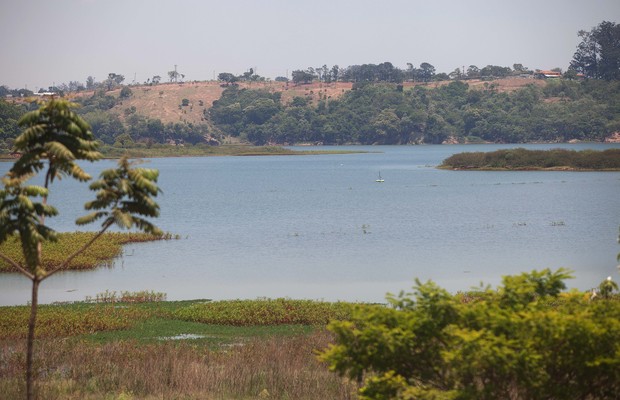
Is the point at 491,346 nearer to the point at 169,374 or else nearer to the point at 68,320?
the point at 169,374

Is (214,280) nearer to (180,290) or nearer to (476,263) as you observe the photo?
(180,290)

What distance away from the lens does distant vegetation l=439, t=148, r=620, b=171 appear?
132 metres

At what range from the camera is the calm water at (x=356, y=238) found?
148ft

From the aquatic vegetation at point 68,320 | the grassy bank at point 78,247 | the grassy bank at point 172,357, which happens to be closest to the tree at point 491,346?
the grassy bank at point 172,357

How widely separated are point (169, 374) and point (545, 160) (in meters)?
122

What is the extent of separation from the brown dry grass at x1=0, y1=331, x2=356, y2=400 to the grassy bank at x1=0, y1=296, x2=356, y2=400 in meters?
0.02

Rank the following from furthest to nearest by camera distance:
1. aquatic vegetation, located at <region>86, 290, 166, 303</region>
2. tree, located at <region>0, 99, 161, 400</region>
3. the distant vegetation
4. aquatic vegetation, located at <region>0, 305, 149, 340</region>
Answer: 1. the distant vegetation
2. aquatic vegetation, located at <region>86, 290, 166, 303</region>
3. aquatic vegetation, located at <region>0, 305, 149, 340</region>
4. tree, located at <region>0, 99, 161, 400</region>

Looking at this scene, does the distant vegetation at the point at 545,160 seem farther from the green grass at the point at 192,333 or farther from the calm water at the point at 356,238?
the green grass at the point at 192,333

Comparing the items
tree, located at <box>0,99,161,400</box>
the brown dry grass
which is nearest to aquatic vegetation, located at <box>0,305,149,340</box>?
the brown dry grass

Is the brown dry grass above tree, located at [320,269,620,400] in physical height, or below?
below

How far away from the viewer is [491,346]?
1385cm

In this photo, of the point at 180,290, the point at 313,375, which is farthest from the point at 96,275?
the point at 313,375

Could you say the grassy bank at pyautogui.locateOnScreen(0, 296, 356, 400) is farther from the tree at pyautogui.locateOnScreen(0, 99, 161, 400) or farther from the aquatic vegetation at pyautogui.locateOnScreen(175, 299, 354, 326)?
the tree at pyautogui.locateOnScreen(0, 99, 161, 400)

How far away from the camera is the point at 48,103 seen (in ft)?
53.3
